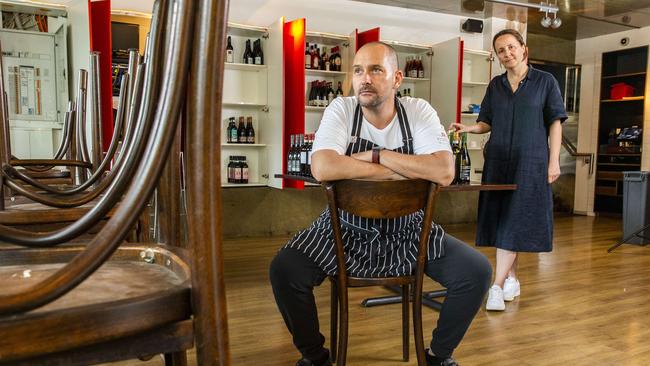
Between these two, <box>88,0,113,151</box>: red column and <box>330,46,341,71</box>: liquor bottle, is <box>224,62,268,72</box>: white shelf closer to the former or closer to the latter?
<box>330,46,341,71</box>: liquor bottle

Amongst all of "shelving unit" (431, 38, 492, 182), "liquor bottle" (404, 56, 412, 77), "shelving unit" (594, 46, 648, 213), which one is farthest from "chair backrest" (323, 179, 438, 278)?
"shelving unit" (594, 46, 648, 213)

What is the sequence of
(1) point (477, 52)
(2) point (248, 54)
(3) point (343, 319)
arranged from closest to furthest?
1. (3) point (343, 319)
2. (2) point (248, 54)
3. (1) point (477, 52)

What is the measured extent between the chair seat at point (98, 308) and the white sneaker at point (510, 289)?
9.08 feet

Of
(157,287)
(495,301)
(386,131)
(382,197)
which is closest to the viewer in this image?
(157,287)

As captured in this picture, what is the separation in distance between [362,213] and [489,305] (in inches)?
64.3

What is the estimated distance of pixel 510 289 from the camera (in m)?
3.07

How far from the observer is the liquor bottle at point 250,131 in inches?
212

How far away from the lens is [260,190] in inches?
214

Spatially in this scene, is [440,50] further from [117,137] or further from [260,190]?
[117,137]

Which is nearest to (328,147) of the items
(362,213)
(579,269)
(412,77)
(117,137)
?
(362,213)

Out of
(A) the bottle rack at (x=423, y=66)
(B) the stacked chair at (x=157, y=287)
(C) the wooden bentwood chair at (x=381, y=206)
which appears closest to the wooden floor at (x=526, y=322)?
(C) the wooden bentwood chair at (x=381, y=206)

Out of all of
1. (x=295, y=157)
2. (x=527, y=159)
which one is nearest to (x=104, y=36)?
(x=295, y=157)

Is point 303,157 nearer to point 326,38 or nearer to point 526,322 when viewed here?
point 526,322

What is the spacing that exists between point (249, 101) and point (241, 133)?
1.20 ft
